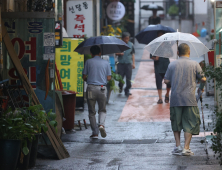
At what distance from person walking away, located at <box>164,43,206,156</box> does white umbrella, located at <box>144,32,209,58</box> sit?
74 centimetres

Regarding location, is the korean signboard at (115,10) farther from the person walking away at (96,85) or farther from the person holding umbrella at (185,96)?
the person holding umbrella at (185,96)

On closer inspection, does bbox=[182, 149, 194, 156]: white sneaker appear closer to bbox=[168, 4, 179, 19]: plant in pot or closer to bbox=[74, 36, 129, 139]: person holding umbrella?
bbox=[74, 36, 129, 139]: person holding umbrella

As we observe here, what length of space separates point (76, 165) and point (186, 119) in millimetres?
2080

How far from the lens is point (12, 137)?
5641 mm

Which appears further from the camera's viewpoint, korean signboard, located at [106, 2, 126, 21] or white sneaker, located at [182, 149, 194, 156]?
korean signboard, located at [106, 2, 126, 21]

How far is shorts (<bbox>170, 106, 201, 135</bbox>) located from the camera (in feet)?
22.5

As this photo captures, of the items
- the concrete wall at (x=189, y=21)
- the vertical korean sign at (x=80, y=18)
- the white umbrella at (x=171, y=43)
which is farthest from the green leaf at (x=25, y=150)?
the concrete wall at (x=189, y=21)

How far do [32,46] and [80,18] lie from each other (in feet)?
26.8

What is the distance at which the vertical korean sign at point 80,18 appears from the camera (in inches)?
597

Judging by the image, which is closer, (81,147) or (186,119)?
(186,119)

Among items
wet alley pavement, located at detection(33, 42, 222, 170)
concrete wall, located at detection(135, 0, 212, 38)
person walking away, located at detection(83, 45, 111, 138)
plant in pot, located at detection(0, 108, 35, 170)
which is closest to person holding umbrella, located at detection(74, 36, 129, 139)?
person walking away, located at detection(83, 45, 111, 138)

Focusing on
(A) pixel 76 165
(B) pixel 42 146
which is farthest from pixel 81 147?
(A) pixel 76 165

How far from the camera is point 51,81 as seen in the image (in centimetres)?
742

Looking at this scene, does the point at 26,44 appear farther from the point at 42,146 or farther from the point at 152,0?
the point at 152,0
